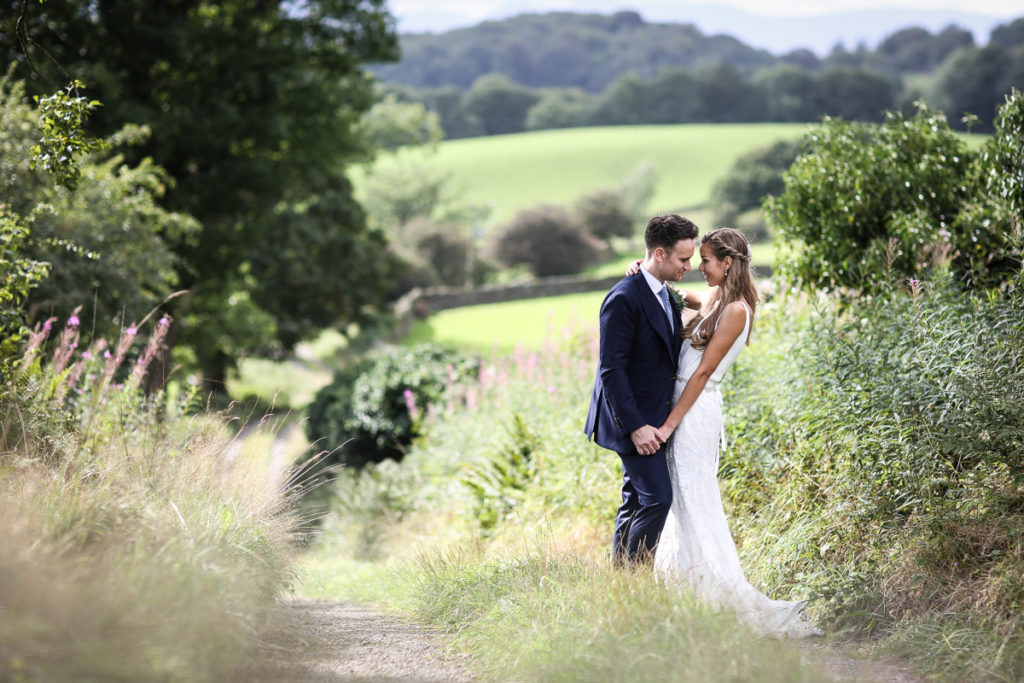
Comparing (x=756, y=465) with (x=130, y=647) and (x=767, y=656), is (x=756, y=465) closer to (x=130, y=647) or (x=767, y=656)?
(x=767, y=656)

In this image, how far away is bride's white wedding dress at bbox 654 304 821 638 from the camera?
444 centimetres

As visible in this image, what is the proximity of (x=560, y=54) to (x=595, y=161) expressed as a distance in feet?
181

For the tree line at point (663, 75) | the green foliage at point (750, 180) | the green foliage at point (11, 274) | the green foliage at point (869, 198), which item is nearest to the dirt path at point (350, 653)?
the green foliage at point (11, 274)

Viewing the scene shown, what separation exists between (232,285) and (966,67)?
70336 millimetres

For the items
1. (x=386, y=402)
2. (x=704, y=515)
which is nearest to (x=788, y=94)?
(x=386, y=402)

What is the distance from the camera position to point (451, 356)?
13.6m

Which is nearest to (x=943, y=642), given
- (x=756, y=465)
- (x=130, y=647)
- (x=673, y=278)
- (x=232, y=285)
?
(x=756, y=465)

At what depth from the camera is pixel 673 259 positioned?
4.52 meters

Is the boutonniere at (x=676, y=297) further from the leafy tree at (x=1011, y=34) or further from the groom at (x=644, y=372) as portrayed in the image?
the leafy tree at (x=1011, y=34)

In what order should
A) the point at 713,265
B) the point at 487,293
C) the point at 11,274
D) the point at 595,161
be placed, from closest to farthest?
the point at 713,265 → the point at 11,274 → the point at 487,293 → the point at 595,161

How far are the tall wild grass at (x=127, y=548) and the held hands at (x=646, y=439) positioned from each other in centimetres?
198

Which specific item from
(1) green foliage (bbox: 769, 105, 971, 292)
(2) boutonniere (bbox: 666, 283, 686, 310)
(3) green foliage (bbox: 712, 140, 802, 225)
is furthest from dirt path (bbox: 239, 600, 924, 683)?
(3) green foliage (bbox: 712, 140, 802, 225)

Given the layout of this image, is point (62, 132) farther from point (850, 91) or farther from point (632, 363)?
point (850, 91)

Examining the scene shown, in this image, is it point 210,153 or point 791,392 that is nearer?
point 791,392
